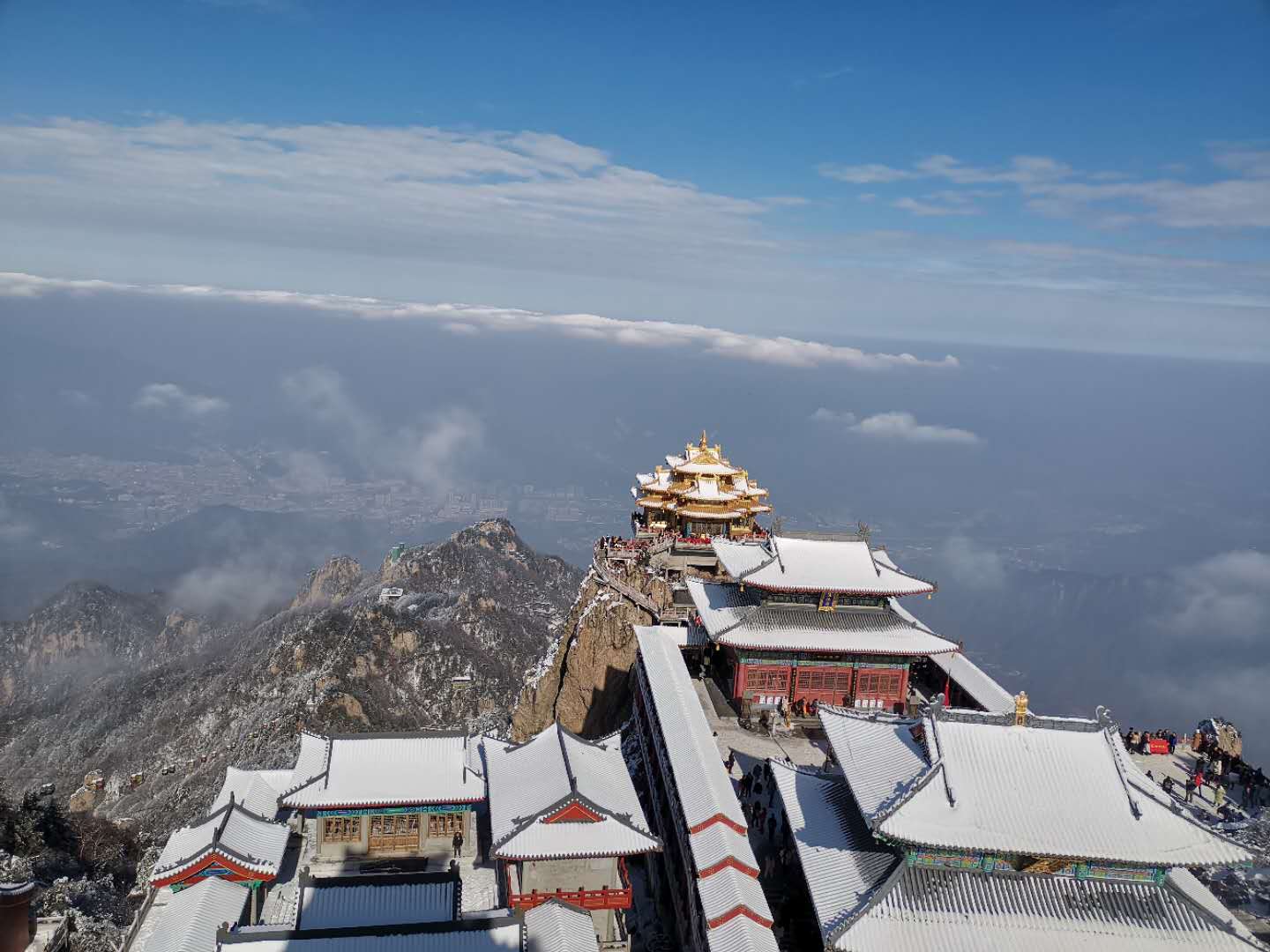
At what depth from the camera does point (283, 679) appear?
66125 millimetres

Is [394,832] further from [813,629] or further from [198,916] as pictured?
[813,629]

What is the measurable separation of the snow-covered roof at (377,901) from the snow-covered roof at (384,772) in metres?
4.27

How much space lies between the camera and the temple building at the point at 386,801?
1117 inches

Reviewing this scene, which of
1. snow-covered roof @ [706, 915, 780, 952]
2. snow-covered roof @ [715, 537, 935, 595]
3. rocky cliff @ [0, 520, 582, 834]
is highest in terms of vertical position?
snow-covered roof @ [715, 537, 935, 595]

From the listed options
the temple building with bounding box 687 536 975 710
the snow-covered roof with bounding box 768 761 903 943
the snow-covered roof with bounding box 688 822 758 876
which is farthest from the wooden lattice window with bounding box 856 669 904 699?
the snow-covered roof with bounding box 688 822 758 876

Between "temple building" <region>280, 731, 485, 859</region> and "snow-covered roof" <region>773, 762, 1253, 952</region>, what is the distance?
1203 centimetres

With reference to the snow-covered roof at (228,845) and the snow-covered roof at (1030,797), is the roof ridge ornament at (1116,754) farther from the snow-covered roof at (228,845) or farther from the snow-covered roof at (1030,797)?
the snow-covered roof at (228,845)

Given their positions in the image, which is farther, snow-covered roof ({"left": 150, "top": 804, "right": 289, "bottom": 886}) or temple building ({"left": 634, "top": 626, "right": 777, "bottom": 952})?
snow-covered roof ({"left": 150, "top": 804, "right": 289, "bottom": 886})

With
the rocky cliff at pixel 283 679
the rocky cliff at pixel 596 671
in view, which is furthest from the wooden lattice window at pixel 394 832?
the rocky cliff at pixel 283 679

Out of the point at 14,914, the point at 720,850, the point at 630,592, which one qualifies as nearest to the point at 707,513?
the point at 630,592

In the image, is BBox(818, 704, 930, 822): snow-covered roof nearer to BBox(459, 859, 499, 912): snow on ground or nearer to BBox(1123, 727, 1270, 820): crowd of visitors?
BBox(459, 859, 499, 912): snow on ground

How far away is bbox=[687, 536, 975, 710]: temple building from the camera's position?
33906 mm

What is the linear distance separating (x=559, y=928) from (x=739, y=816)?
207 inches

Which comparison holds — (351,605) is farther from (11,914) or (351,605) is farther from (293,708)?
(11,914)
